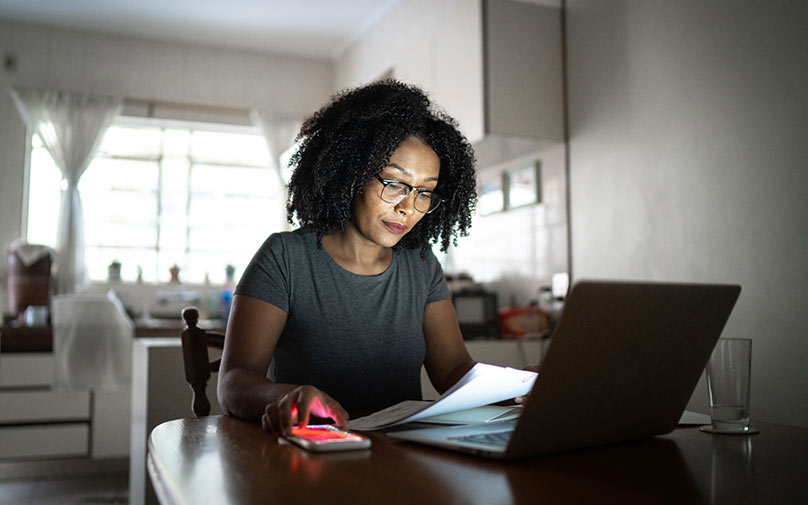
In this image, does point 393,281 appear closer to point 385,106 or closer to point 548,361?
point 385,106

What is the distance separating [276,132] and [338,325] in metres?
4.16

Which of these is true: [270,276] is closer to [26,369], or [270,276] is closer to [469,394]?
[469,394]

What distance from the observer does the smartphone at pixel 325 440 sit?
28.9 inches

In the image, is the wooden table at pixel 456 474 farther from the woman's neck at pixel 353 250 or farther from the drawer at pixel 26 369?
the drawer at pixel 26 369

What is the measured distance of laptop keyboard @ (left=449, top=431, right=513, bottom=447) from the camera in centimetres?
73

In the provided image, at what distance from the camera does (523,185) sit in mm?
3412

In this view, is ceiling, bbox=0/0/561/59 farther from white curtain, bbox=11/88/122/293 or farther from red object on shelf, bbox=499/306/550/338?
red object on shelf, bbox=499/306/550/338

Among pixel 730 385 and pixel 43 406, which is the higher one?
pixel 730 385

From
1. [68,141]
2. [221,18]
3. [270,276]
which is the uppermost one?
[221,18]

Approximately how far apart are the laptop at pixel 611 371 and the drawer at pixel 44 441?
3299 millimetres

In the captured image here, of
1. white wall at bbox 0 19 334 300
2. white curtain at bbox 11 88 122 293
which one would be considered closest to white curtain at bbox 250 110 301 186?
white wall at bbox 0 19 334 300

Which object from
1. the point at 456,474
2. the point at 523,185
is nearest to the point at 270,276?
the point at 456,474

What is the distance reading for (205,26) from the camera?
15.7 ft

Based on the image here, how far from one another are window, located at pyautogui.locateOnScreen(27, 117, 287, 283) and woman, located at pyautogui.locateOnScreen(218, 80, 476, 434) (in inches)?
153
